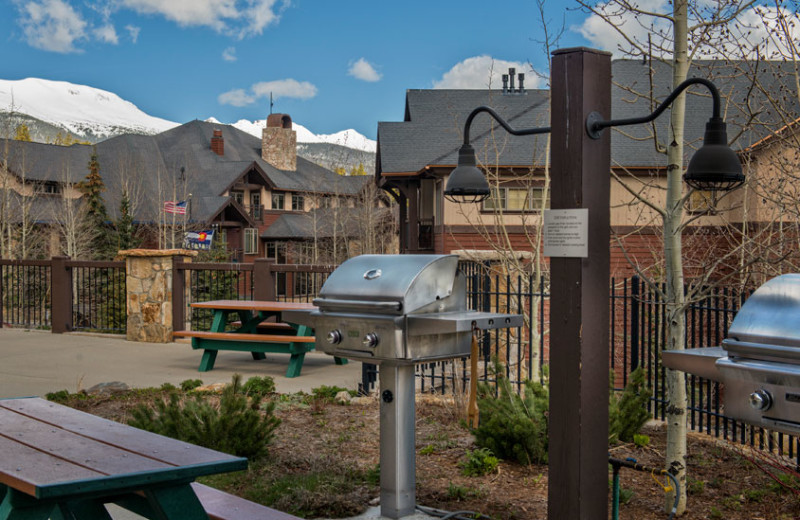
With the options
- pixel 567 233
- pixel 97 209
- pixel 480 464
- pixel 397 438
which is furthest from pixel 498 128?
pixel 97 209

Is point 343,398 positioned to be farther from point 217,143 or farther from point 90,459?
point 217,143

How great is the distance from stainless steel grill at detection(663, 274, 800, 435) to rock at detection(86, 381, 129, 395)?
733 cm

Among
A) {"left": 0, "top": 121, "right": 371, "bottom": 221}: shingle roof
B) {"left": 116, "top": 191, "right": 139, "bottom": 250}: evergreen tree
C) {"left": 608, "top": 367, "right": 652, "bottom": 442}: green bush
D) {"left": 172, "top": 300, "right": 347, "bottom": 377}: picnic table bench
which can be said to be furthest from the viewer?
{"left": 0, "top": 121, "right": 371, "bottom": 221}: shingle roof

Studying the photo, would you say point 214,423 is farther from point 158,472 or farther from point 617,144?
point 617,144

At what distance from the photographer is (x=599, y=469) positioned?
3867 mm

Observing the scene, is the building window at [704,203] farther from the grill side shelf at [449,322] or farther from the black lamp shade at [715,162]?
the grill side shelf at [449,322]

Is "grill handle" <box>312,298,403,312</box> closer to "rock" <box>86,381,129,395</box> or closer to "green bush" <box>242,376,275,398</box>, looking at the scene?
"green bush" <box>242,376,275,398</box>

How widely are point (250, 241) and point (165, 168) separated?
6459mm

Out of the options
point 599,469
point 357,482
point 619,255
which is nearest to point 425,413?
point 357,482

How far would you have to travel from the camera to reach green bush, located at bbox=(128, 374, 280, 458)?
A: 18.5ft

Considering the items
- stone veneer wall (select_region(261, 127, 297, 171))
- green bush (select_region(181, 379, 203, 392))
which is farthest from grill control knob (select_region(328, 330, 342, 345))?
stone veneer wall (select_region(261, 127, 297, 171))

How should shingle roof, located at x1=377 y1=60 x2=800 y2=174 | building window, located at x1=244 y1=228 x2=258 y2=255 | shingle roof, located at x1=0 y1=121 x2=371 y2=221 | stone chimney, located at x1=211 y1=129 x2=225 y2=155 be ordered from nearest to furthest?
1. shingle roof, located at x1=377 y1=60 x2=800 y2=174
2. shingle roof, located at x1=0 y1=121 x2=371 y2=221
3. building window, located at x1=244 y1=228 x2=258 y2=255
4. stone chimney, located at x1=211 y1=129 x2=225 y2=155

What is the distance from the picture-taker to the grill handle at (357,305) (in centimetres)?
427

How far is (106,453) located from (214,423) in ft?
8.01
